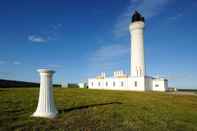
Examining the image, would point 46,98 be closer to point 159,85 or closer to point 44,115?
point 44,115

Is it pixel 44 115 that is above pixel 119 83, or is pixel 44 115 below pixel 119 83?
below

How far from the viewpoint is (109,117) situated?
754 cm

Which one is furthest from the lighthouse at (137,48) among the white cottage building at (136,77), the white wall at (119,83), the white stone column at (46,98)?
the white stone column at (46,98)

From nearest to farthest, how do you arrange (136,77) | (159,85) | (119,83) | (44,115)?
(44,115) → (136,77) → (159,85) → (119,83)

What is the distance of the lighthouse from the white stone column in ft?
118

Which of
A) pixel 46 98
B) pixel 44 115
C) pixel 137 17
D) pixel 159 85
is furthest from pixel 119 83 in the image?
pixel 44 115

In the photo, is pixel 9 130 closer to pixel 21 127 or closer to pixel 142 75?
pixel 21 127

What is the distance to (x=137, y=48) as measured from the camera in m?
43.1

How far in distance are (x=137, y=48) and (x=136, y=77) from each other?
6.66 m

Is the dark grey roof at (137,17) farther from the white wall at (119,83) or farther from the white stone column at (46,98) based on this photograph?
the white stone column at (46,98)

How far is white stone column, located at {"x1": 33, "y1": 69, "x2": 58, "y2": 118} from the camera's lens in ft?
22.7

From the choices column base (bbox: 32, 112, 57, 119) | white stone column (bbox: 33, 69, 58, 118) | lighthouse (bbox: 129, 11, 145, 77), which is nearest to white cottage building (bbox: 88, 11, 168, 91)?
lighthouse (bbox: 129, 11, 145, 77)

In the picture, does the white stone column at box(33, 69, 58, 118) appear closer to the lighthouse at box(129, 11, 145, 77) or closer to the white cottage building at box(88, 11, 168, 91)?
the white cottage building at box(88, 11, 168, 91)

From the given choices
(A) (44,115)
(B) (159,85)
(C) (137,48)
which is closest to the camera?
(A) (44,115)
